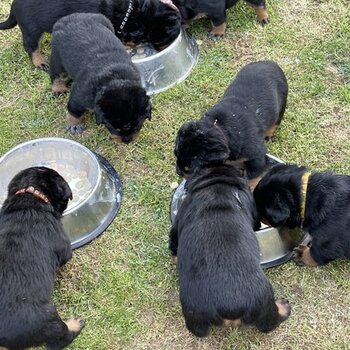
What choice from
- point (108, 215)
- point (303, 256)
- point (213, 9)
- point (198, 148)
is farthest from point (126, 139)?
point (213, 9)

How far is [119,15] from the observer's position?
604 centimetres

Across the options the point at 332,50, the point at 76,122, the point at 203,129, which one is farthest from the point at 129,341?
the point at 332,50

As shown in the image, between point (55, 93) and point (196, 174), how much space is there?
2236mm

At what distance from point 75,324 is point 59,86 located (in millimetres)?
2574

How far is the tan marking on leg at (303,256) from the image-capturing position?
15.5ft

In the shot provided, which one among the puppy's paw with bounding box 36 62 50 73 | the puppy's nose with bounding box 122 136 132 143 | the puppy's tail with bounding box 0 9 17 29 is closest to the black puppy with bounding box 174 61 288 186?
the puppy's nose with bounding box 122 136 132 143

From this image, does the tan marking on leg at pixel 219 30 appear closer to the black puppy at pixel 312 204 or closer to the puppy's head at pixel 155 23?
the puppy's head at pixel 155 23

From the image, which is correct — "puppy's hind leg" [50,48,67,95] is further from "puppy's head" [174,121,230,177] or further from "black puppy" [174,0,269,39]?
"puppy's head" [174,121,230,177]

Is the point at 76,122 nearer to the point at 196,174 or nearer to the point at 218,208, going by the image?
the point at 196,174

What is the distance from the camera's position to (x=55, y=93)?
6145 mm

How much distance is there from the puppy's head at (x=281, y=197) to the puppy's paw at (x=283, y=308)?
570 mm

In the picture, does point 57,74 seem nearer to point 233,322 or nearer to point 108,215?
point 108,215

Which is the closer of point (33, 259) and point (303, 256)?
point (33, 259)

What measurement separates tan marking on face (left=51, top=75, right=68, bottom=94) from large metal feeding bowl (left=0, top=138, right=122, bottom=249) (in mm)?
920
